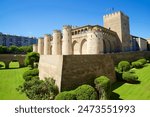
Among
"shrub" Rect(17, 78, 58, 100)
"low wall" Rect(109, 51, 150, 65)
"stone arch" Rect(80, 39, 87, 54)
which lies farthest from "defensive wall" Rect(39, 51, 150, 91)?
"stone arch" Rect(80, 39, 87, 54)

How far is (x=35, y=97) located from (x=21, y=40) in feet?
275

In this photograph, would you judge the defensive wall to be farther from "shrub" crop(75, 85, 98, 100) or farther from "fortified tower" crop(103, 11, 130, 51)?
"fortified tower" crop(103, 11, 130, 51)

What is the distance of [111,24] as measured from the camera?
39.2m

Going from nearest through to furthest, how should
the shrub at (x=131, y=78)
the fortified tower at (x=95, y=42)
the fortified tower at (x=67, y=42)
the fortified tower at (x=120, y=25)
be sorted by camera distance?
the shrub at (x=131, y=78)
the fortified tower at (x=95, y=42)
the fortified tower at (x=67, y=42)
the fortified tower at (x=120, y=25)

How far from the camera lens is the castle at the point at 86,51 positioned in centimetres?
1364

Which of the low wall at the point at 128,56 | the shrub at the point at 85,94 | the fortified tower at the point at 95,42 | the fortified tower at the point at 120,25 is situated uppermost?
the fortified tower at the point at 120,25

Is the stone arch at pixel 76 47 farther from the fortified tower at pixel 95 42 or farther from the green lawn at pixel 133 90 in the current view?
the green lawn at pixel 133 90

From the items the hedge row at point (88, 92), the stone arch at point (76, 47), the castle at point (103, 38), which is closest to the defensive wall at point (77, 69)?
the hedge row at point (88, 92)

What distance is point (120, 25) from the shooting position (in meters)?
37.0

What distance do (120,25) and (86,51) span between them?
466 inches

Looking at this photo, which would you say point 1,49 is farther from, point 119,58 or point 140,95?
point 140,95

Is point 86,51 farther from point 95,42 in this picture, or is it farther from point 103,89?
point 103,89

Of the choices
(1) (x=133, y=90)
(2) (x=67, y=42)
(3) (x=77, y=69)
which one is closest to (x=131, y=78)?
(1) (x=133, y=90)

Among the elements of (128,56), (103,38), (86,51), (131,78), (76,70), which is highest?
(103,38)
